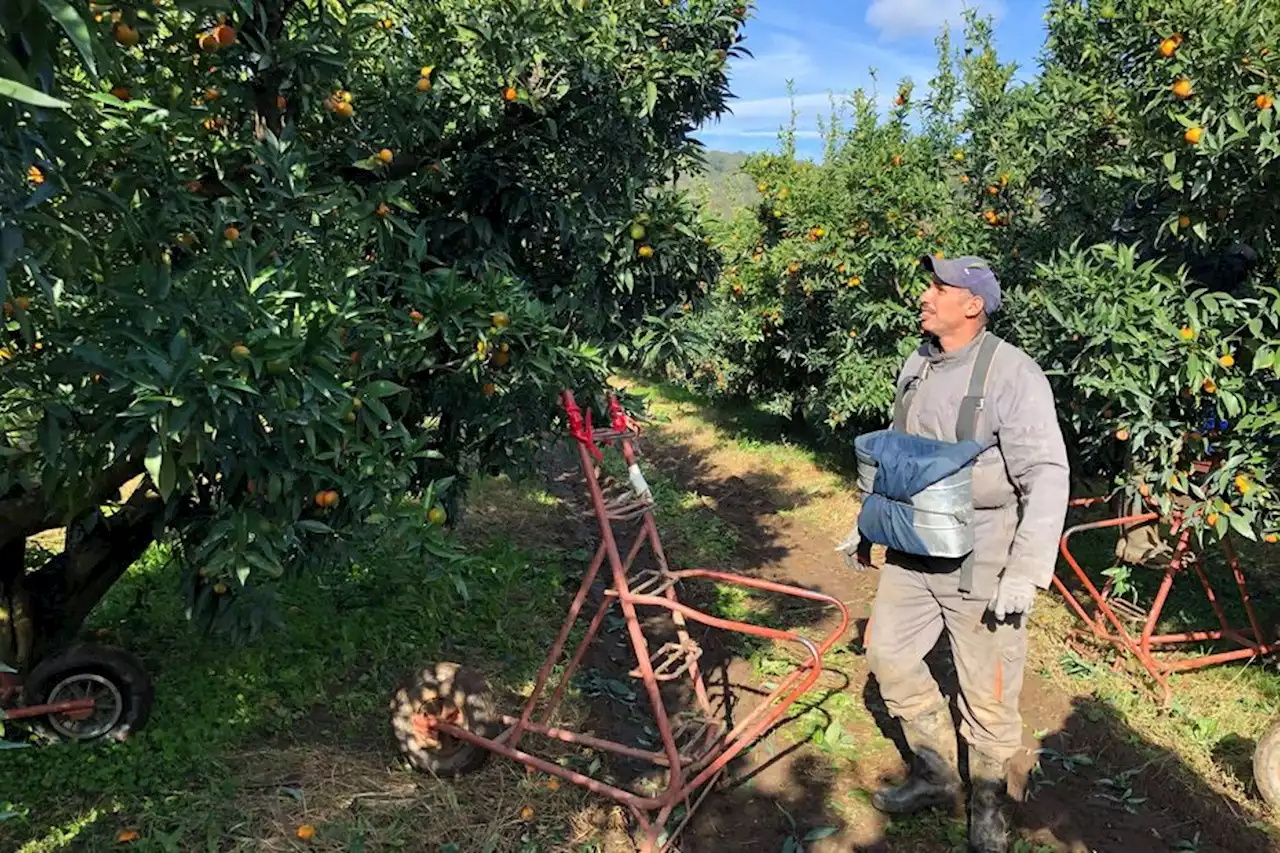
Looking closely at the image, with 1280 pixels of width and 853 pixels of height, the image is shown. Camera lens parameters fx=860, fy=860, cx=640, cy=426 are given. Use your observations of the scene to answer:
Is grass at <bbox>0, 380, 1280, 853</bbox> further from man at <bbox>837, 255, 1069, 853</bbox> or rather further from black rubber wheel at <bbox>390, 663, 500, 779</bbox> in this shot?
man at <bbox>837, 255, 1069, 853</bbox>

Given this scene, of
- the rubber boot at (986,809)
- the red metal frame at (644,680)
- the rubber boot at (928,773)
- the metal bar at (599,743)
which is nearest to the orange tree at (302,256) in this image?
the red metal frame at (644,680)

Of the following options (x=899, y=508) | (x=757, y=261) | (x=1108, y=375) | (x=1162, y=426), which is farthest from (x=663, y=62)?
(x=757, y=261)

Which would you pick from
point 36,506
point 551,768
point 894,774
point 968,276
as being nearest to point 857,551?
point 894,774

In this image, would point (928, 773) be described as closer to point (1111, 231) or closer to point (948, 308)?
point (948, 308)

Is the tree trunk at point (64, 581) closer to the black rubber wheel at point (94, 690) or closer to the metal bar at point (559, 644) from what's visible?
the black rubber wheel at point (94, 690)

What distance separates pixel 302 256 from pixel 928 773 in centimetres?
298

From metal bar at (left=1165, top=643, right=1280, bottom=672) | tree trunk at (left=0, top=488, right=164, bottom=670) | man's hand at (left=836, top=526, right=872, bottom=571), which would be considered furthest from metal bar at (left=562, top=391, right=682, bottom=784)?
metal bar at (left=1165, top=643, right=1280, bottom=672)

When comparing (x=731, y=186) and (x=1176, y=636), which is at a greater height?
(x=731, y=186)

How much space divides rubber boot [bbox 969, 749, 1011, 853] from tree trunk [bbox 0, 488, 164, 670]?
332cm

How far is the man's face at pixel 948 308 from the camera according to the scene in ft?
9.91

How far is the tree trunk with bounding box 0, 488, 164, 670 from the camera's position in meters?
3.48

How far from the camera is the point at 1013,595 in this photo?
9.49 ft

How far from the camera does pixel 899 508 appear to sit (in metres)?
3.06

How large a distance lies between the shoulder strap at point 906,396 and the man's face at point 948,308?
0.61 ft
